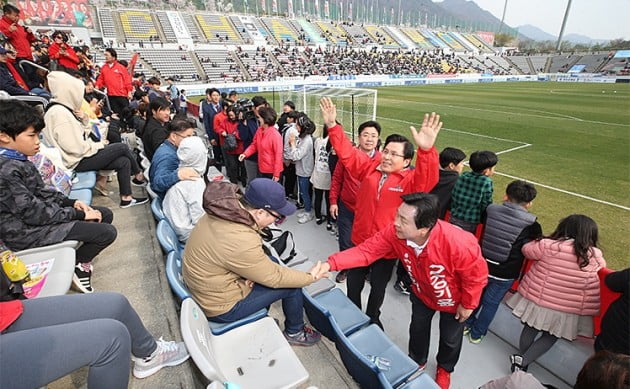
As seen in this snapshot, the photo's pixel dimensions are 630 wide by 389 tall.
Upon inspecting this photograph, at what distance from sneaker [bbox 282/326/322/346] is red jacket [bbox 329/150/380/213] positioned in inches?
66.6

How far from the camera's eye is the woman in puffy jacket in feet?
7.93

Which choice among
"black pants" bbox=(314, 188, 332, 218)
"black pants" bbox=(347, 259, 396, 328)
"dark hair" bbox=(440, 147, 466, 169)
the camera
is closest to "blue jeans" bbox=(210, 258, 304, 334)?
"black pants" bbox=(347, 259, 396, 328)

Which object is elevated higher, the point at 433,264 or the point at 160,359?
the point at 433,264

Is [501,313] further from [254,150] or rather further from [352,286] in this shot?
[254,150]

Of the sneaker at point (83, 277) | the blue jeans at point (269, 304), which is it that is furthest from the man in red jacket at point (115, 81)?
the blue jeans at point (269, 304)

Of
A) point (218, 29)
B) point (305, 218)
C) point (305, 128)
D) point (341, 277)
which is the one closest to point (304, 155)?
point (305, 128)

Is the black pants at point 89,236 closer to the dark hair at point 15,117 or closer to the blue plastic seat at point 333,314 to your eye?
the dark hair at point 15,117

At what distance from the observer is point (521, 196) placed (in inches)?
110

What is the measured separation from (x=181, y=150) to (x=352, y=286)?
2305mm

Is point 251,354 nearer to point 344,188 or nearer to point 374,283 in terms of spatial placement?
point 374,283

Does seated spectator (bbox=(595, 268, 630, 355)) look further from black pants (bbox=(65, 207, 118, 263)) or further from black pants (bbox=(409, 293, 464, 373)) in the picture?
black pants (bbox=(65, 207, 118, 263))

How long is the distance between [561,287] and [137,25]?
53346 mm

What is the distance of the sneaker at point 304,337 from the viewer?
8.43 ft

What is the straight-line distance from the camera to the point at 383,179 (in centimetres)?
297
